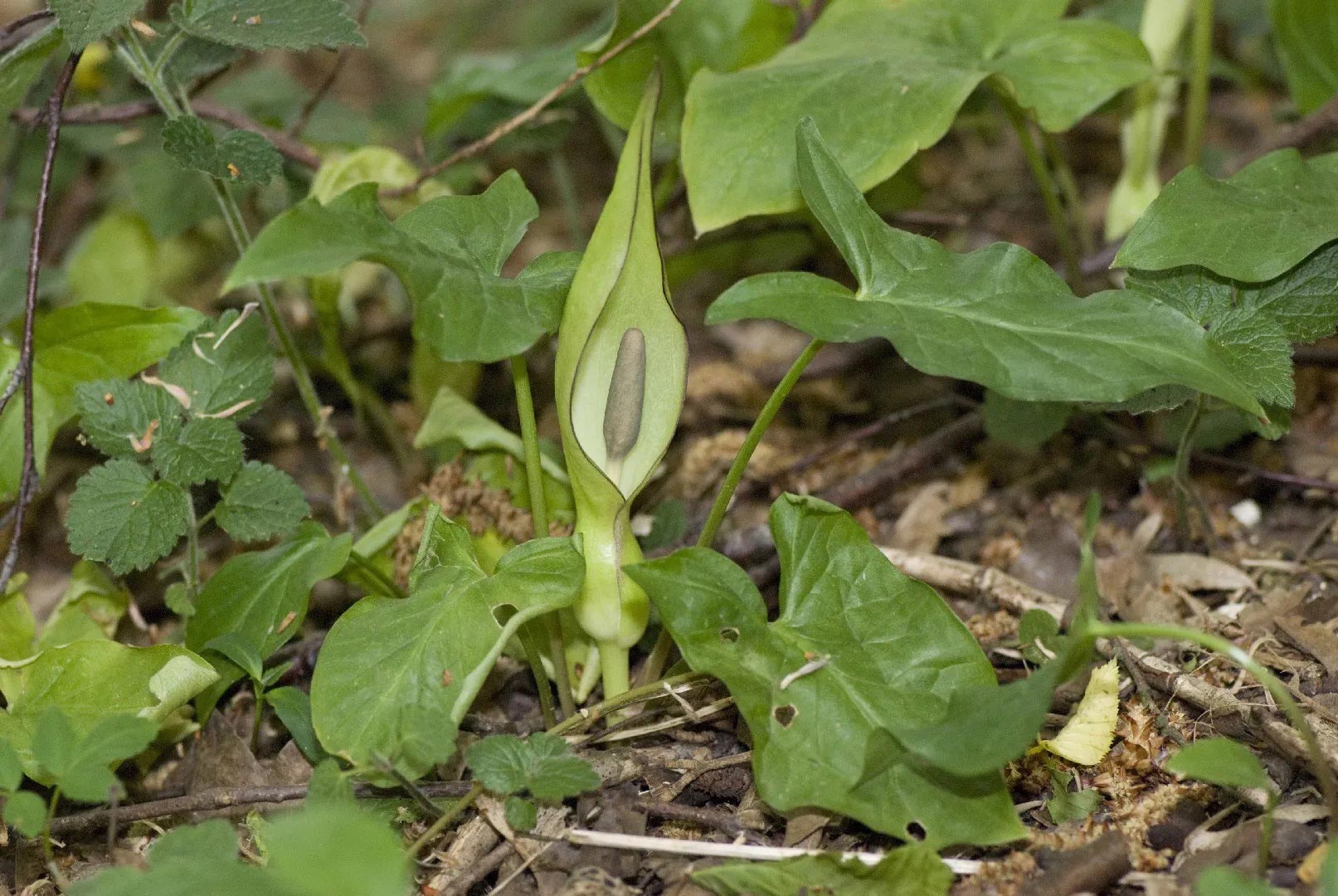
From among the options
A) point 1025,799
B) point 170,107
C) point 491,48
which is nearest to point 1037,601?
point 1025,799

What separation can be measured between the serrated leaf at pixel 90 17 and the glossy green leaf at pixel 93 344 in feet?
1.23

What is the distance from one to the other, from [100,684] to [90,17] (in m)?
0.80

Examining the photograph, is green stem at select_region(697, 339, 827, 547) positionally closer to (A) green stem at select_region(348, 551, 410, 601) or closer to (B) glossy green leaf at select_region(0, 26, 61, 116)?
(A) green stem at select_region(348, 551, 410, 601)

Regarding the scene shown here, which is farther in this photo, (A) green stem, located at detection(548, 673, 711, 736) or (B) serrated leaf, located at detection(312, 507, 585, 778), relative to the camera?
(A) green stem, located at detection(548, 673, 711, 736)

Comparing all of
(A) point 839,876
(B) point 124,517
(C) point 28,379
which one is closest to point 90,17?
(C) point 28,379

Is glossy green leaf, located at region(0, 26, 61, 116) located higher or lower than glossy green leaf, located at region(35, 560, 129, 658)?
higher

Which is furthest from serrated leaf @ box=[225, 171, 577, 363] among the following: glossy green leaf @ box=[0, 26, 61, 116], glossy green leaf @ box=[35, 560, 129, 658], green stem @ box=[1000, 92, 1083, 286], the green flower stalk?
green stem @ box=[1000, 92, 1083, 286]

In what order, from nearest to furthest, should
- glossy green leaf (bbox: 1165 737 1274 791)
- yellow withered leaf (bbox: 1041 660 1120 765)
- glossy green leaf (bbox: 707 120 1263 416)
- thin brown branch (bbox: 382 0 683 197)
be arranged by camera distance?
glossy green leaf (bbox: 1165 737 1274 791) → glossy green leaf (bbox: 707 120 1263 416) → yellow withered leaf (bbox: 1041 660 1120 765) → thin brown branch (bbox: 382 0 683 197)

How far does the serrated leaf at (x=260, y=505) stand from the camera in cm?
142

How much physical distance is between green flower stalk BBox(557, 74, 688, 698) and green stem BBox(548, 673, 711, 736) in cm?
5

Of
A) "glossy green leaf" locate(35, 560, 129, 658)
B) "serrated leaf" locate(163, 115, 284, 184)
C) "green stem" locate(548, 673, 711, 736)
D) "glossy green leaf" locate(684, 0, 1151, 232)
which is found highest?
"serrated leaf" locate(163, 115, 284, 184)

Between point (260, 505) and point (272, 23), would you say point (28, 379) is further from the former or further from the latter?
point (272, 23)

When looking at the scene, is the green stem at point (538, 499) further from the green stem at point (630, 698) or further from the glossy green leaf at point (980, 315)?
the glossy green leaf at point (980, 315)

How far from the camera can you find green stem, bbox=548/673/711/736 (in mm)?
1318
